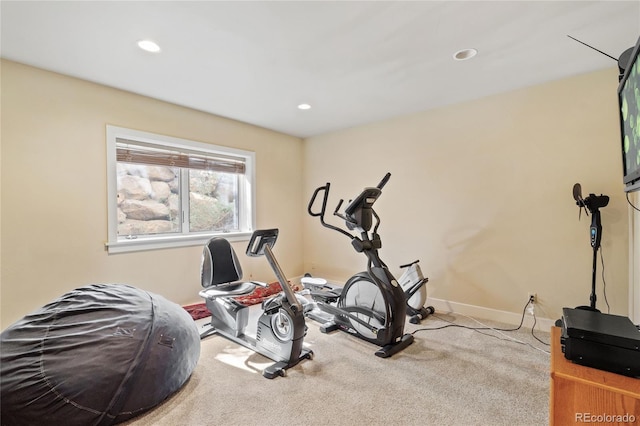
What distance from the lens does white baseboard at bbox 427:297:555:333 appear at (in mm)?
2869

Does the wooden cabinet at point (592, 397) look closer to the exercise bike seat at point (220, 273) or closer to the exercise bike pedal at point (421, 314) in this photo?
the exercise bike pedal at point (421, 314)

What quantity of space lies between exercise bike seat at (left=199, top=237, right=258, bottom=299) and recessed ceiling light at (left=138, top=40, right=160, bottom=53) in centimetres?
173

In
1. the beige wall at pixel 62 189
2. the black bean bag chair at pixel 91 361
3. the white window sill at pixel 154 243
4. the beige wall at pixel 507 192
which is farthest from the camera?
the white window sill at pixel 154 243

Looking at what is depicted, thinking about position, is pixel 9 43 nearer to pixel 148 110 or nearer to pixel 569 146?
Answer: pixel 148 110

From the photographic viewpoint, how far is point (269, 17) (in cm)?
187

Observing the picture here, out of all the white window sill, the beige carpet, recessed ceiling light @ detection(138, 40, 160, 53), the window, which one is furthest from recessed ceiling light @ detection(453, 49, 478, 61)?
the white window sill

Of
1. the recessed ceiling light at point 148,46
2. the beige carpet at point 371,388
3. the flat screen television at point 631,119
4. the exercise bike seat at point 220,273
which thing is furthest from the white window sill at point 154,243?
the flat screen television at point 631,119

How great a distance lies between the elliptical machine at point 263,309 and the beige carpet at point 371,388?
103 millimetres

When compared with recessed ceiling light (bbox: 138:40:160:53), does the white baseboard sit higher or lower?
lower

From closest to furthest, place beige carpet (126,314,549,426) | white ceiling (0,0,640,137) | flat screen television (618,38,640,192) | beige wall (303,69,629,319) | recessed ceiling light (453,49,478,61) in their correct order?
flat screen television (618,38,640,192)
beige carpet (126,314,549,426)
white ceiling (0,0,640,137)
recessed ceiling light (453,49,478,61)
beige wall (303,69,629,319)

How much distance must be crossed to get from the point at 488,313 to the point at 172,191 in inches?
155

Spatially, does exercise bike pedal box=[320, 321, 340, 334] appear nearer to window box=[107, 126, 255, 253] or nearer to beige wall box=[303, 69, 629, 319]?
beige wall box=[303, 69, 629, 319]

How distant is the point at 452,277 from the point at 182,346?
289 centimetres

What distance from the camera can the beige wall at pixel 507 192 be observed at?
2.61 meters
